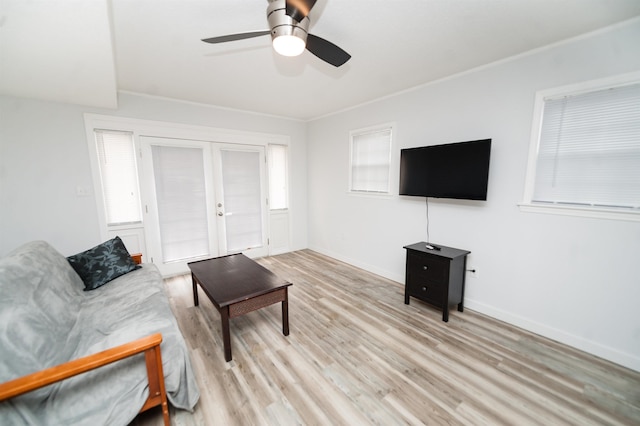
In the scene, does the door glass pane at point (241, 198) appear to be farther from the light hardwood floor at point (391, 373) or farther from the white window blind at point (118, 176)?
the light hardwood floor at point (391, 373)

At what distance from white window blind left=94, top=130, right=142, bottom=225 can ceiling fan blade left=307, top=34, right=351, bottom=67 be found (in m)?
2.99

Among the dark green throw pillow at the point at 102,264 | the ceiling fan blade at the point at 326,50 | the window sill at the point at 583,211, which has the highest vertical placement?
the ceiling fan blade at the point at 326,50

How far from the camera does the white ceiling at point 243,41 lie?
160 centimetres

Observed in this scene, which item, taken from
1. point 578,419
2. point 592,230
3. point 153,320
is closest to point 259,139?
point 153,320

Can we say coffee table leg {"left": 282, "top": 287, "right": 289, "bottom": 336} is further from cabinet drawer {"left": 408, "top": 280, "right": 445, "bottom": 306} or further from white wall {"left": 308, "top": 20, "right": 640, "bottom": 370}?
white wall {"left": 308, "top": 20, "right": 640, "bottom": 370}

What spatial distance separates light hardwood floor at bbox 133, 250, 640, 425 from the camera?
1574 mm

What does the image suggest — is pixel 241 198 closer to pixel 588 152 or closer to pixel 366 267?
pixel 366 267

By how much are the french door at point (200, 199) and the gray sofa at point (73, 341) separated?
4.98 feet

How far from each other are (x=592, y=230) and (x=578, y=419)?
1421 millimetres

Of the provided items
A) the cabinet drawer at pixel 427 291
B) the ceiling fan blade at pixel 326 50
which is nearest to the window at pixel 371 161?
the cabinet drawer at pixel 427 291

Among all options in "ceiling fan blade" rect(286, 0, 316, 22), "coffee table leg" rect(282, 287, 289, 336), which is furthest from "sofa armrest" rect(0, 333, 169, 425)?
"ceiling fan blade" rect(286, 0, 316, 22)

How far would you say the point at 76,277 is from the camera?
230cm

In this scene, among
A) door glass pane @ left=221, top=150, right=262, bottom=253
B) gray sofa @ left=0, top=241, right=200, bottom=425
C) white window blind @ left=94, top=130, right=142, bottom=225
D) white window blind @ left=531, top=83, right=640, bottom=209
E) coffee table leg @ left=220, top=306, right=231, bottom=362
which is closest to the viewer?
gray sofa @ left=0, top=241, right=200, bottom=425

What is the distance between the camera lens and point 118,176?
10.8 feet
